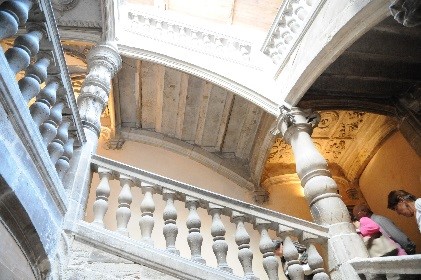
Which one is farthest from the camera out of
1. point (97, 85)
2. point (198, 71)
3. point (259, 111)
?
point (259, 111)

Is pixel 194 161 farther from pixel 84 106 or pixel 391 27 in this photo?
pixel 391 27

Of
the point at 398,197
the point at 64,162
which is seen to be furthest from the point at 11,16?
the point at 398,197

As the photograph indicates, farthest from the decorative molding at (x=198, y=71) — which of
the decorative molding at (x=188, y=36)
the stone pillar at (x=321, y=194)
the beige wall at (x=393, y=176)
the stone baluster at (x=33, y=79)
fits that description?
the stone baluster at (x=33, y=79)

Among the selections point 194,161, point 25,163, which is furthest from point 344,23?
point 194,161

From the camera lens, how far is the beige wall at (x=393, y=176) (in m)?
6.00

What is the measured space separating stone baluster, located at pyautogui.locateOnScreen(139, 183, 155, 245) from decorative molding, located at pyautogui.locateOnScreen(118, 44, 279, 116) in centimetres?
247

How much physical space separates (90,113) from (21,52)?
196 centimetres

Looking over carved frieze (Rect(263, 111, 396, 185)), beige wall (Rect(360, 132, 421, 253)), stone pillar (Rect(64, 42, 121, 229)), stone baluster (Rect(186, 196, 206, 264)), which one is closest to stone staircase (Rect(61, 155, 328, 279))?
stone baluster (Rect(186, 196, 206, 264))

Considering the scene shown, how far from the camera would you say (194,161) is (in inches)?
311

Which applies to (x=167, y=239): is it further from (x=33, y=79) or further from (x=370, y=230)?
(x=370, y=230)

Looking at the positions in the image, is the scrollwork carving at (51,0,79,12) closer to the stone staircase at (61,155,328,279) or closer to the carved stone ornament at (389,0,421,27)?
the stone staircase at (61,155,328,279)

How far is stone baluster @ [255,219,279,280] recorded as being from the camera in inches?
130

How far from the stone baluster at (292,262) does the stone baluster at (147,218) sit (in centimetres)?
120

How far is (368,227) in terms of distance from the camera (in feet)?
12.3
